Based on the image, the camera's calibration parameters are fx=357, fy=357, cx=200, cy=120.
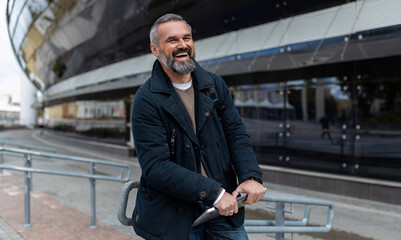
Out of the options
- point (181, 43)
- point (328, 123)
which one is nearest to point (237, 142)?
point (181, 43)

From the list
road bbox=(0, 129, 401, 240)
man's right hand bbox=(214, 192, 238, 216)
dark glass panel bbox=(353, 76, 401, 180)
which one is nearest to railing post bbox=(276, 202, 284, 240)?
man's right hand bbox=(214, 192, 238, 216)

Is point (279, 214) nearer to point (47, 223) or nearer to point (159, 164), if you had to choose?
point (159, 164)

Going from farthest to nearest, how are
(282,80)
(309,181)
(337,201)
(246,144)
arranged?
(282,80) < (309,181) < (337,201) < (246,144)

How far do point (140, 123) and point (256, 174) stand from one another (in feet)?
2.30

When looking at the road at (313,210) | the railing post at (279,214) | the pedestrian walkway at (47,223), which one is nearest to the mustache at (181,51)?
Answer: the railing post at (279,214)

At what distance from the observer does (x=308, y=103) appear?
9070 mm

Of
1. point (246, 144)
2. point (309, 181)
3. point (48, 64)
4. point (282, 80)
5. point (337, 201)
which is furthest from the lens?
point (48, 64)

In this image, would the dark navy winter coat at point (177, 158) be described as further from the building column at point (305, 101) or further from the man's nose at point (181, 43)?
the building column at point (305, 101)

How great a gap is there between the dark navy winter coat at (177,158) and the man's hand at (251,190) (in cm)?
5

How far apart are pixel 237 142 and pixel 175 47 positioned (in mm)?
660

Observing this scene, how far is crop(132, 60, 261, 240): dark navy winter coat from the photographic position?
1827 millimetres

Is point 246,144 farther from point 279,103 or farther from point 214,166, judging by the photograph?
point 279,103

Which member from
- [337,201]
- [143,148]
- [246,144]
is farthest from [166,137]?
[337,201]

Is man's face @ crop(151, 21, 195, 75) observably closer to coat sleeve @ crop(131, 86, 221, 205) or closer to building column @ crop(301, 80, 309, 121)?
→ coat sleeve @ crop(131, 86, 221, 205)
